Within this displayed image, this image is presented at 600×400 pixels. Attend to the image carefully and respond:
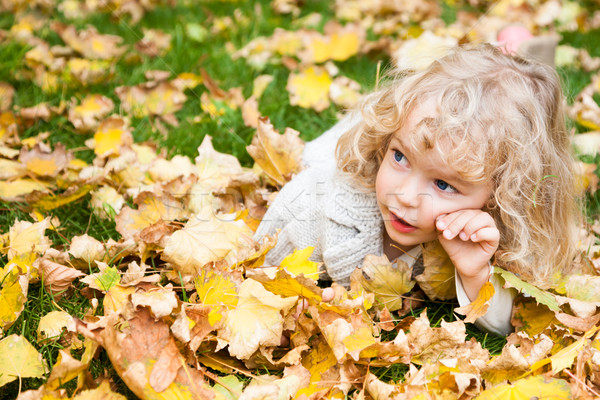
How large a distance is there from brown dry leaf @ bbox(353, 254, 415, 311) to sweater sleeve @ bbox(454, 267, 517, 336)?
0.15 meters

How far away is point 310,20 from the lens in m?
3.23

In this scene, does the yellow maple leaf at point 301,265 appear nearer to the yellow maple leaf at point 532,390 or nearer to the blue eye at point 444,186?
the blue eye at point 444,186

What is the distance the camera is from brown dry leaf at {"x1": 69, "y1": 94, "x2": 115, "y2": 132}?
7.34 feet

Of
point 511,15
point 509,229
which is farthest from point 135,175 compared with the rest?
point 511,15

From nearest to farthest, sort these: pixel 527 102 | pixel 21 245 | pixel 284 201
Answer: pixel 527 102
pixel 21 245
pixel 284 201

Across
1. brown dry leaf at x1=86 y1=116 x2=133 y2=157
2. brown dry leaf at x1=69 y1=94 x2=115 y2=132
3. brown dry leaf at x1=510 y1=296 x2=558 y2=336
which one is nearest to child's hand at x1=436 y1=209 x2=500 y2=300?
brown dry leaf at x1=510 y1=296 x2=558 y2=336

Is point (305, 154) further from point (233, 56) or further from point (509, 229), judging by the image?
point (233, 56)

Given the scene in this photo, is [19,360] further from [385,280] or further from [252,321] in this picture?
[385,280]

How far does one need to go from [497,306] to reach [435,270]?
194 millimetres

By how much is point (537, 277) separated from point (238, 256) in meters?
0.86

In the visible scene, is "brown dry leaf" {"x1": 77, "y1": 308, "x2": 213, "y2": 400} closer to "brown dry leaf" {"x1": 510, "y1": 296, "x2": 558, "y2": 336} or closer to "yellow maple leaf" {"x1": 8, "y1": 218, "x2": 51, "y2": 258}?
"yellow maple leaf" {"x1": 8, "y1": 218, "x2": 51, "y2": 258}

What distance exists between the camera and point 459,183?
1.44 meters

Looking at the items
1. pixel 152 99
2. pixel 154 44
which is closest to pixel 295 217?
pixel 152 99

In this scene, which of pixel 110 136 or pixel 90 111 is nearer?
pixel 110 136
